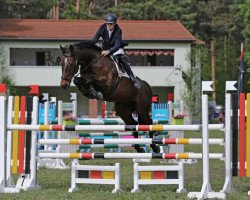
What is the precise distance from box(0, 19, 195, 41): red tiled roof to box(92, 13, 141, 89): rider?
36387mm

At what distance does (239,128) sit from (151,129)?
1237 mm

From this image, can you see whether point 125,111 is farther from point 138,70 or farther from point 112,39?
point 138,70

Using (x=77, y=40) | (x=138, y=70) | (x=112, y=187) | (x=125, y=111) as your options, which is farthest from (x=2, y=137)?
(x=138, y=70)

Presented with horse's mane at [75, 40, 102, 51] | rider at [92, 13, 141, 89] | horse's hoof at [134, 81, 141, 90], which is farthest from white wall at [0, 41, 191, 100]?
horse's mane at [75, 40, 102, 51]

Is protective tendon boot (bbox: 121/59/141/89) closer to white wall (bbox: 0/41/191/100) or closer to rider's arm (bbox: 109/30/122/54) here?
rider's arm (bbox: 109/30/122/54)

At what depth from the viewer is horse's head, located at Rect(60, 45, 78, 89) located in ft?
31.5

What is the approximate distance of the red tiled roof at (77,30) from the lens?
46.9 m

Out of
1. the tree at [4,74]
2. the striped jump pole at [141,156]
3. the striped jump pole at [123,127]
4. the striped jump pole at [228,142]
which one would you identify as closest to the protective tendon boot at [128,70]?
the striped jump pole at [123,127]

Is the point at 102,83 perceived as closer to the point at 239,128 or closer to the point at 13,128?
the point at 13,128

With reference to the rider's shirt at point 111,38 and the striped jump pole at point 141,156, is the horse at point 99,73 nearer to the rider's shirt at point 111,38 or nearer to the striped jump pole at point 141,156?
the rider's shirt at point 111,38

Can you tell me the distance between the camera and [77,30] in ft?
159

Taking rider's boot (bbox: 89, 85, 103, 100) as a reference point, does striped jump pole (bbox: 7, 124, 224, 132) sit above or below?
below

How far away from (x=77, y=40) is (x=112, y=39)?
1429 inches

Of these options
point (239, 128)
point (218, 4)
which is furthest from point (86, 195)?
point (218, 4)
